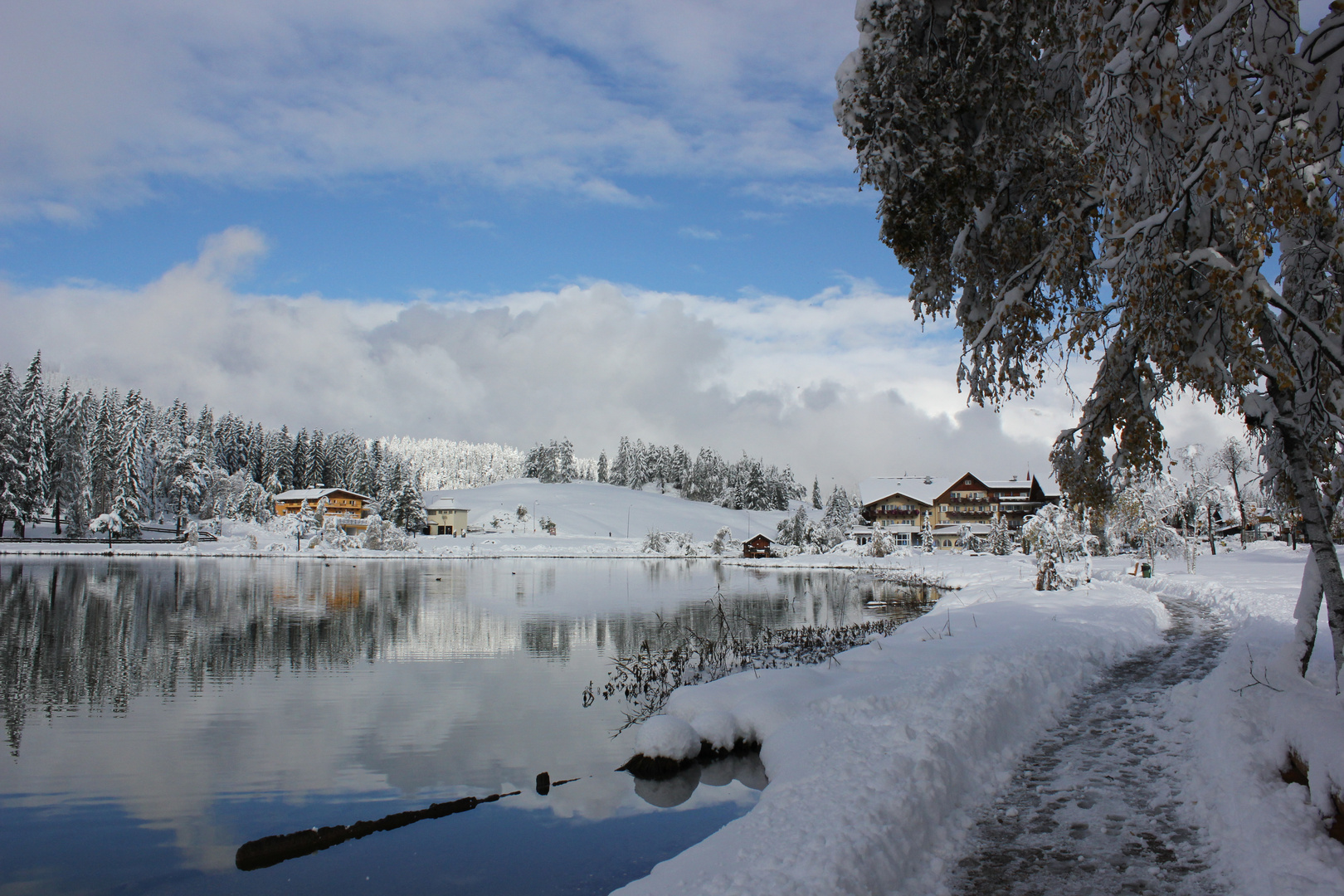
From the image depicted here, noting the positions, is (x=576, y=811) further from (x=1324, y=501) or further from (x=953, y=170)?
(x=1324, y=501)

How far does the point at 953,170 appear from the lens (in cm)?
1025

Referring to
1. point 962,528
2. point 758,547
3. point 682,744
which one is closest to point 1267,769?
point 682,744

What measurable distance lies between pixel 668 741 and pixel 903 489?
337 ft

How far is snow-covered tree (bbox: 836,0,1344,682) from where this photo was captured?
527 centimetres

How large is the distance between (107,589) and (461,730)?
109ft

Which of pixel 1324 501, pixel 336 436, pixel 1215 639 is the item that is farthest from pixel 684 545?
pixel 1324 501

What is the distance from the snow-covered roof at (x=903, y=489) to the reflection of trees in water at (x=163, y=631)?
252 feet

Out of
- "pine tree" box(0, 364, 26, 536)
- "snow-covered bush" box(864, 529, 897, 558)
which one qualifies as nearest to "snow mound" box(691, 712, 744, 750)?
"snow-covered bush" box(864, 529, 897, 558)

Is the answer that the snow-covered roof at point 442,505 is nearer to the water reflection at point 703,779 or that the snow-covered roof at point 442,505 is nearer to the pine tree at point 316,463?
the pine tree at point 316,463

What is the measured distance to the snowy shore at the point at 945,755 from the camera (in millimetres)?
6473

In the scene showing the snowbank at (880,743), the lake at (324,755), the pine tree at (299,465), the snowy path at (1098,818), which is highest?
the pine tree at (299,465)

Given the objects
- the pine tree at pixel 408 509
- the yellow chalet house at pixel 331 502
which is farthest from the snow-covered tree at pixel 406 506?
the yellow chalet house at pixel 331 502

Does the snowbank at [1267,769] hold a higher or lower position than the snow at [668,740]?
higher

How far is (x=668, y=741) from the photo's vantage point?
38.8 ft
